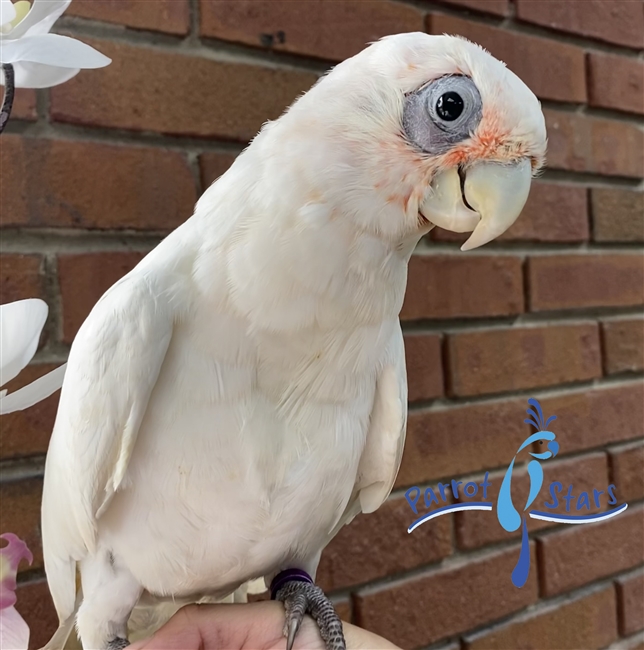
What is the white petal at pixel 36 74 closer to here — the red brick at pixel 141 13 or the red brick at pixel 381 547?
the red brick at pixel 141 13

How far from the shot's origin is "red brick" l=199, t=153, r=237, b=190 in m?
0.73

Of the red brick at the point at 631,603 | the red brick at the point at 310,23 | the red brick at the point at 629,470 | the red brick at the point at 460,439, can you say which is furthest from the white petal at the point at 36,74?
the red brick at the point at 631,603

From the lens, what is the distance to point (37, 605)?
642mm

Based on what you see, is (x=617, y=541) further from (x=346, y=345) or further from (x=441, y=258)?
(x=346, y=345)

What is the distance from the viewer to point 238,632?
560 millimetres

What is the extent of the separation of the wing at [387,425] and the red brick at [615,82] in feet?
2.37

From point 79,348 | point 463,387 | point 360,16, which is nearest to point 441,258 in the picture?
point 463,387

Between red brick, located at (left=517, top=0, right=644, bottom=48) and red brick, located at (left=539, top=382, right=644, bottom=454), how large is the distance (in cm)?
61

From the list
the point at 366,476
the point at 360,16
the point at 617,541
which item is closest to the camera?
the point at 366,476

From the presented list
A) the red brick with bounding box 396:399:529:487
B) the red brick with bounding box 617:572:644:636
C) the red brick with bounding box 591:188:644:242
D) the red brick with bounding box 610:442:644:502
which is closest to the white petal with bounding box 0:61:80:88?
the red brick with bounding box 396:399:529:487

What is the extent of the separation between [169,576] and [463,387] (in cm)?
53

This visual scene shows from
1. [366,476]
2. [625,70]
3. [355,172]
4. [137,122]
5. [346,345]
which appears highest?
[625,70]

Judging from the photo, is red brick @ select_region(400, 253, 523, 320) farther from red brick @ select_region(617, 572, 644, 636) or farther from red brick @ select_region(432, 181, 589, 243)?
red brick @ select_region(617, 572, 644, 636)

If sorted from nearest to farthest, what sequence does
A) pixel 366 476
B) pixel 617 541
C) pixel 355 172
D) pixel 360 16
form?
pixel 355 172 → pixel 366 476 → pixel 360 16 → pixel 617 541
